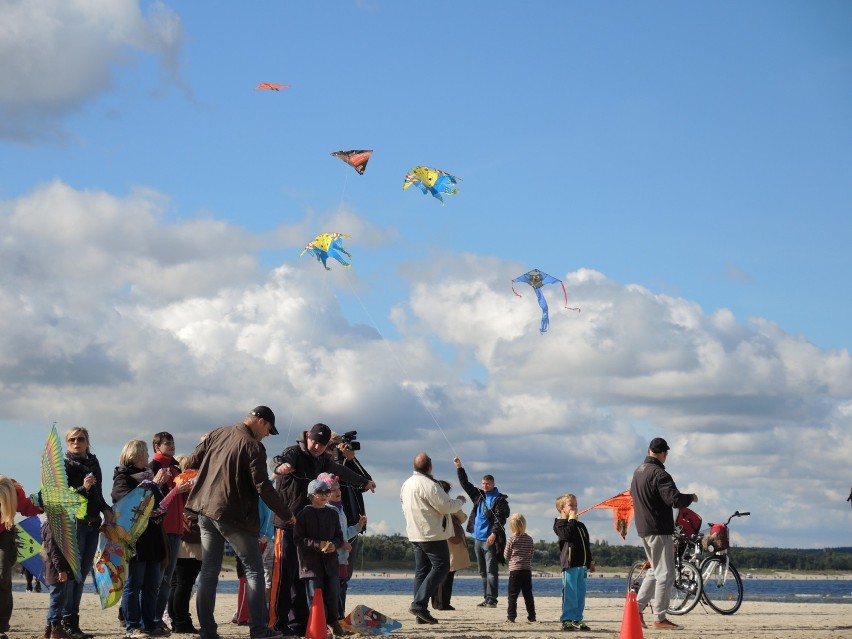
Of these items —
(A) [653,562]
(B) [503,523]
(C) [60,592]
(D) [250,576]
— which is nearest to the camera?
(D) [250,576]

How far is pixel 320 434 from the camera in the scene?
961cm

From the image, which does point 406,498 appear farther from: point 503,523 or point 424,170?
point 424,170

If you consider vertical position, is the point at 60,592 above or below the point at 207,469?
below

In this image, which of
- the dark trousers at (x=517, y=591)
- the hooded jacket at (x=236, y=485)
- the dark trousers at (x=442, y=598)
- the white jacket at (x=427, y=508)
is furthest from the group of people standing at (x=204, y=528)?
the dark trousers at (x=442, y=598)

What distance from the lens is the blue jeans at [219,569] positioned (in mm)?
8383

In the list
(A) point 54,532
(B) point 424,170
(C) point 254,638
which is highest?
(B) point 424,170

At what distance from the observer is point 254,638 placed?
847cm

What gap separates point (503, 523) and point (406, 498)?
330 centimetres

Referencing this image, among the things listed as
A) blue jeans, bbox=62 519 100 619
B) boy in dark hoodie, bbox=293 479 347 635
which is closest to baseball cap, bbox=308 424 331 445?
boy in dark hoodie, bbox=293 479 347 635

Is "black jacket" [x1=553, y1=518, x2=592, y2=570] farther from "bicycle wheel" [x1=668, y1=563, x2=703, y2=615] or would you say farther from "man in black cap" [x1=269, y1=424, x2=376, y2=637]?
"man in black cap" [x1=269, y1=424, x2=376, y2=637]

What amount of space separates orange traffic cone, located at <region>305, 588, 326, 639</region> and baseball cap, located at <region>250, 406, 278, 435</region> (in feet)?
4.45

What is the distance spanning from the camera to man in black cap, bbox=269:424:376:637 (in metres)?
9.37

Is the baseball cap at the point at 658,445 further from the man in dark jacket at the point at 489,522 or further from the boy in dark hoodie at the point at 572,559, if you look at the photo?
the man in dark jacket at the point at 489,522

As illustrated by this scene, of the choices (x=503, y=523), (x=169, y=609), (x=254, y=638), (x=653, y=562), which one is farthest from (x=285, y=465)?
(x=503, y=523)
